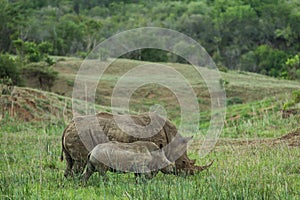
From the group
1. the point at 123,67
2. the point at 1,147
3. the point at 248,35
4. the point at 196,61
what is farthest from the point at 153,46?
the point at 1,147

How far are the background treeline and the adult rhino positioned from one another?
120 feet

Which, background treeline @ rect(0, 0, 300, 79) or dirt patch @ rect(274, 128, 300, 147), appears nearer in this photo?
dirt patch @ rect(274, 128, 300, 147)

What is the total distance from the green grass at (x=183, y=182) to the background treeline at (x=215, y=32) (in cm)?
3639

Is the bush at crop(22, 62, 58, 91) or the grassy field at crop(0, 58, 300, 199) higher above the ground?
the grassy field at crop(0, 58, 300, 199)

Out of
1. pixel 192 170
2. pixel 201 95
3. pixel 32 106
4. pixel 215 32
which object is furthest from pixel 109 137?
pixel 215 32

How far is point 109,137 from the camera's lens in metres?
9.62

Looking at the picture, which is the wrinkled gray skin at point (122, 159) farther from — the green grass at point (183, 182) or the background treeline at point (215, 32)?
the background treeline at point (215, 32)

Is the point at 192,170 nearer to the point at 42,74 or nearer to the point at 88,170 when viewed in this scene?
the point at 88,170

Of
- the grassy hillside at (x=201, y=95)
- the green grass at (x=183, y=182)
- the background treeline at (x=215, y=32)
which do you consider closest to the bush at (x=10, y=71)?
the grassy hillside at (x=201, y=95)

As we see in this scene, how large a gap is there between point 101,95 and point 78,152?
26601mm

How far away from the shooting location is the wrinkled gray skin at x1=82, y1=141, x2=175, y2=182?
8562 mm

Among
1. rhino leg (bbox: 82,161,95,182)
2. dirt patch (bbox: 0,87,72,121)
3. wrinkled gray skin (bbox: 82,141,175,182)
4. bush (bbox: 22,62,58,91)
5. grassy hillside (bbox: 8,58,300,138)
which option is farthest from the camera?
bush (bbox: 22,62,58,91)

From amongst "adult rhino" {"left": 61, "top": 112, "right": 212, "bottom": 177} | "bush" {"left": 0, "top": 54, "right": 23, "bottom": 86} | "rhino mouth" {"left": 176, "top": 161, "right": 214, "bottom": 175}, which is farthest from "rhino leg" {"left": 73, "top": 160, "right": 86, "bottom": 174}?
"bush" {"left": 0, "top": 54, "right": 23, "bottom": 86}

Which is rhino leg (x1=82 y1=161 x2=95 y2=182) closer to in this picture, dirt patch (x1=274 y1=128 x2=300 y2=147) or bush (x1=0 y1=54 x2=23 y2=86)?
dirt patch (x1=274 y1=128 x2=300 y2=147)
